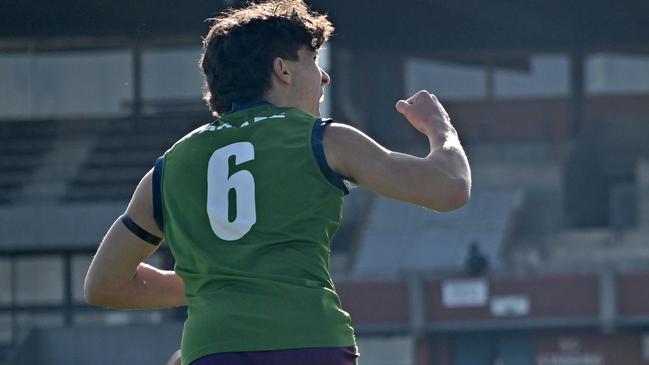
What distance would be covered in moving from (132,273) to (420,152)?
754 inches

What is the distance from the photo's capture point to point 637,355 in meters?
18.6

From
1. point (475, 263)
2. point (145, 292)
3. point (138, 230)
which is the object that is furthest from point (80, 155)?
point (138, 230)

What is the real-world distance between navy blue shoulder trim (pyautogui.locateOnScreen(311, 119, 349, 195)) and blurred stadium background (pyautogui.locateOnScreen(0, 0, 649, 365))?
14338mm

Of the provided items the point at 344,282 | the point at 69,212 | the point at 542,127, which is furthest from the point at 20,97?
the point at 542,127

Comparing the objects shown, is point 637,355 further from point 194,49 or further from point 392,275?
point 194,49

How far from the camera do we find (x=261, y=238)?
6.38 feet

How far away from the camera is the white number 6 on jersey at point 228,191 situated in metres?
1.95

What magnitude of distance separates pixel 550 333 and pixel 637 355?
3.79 ft

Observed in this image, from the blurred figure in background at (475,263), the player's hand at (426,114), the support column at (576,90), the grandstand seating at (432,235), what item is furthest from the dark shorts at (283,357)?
the support column at (576,90)

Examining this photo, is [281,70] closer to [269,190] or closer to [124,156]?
[269,190]

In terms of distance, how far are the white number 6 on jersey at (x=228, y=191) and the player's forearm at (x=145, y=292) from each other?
30 centimetres

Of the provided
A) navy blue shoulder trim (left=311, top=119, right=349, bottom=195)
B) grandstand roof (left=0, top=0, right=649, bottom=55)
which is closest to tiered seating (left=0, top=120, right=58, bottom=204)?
grandstand roof (left=0, top=0, right=649, bottom=55)

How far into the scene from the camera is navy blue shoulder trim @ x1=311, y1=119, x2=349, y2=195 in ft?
6.41

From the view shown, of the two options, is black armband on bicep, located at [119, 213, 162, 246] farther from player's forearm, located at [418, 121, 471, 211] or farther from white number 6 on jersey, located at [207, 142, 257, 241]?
player's forearm, located at [418, 121, 471, 211]
